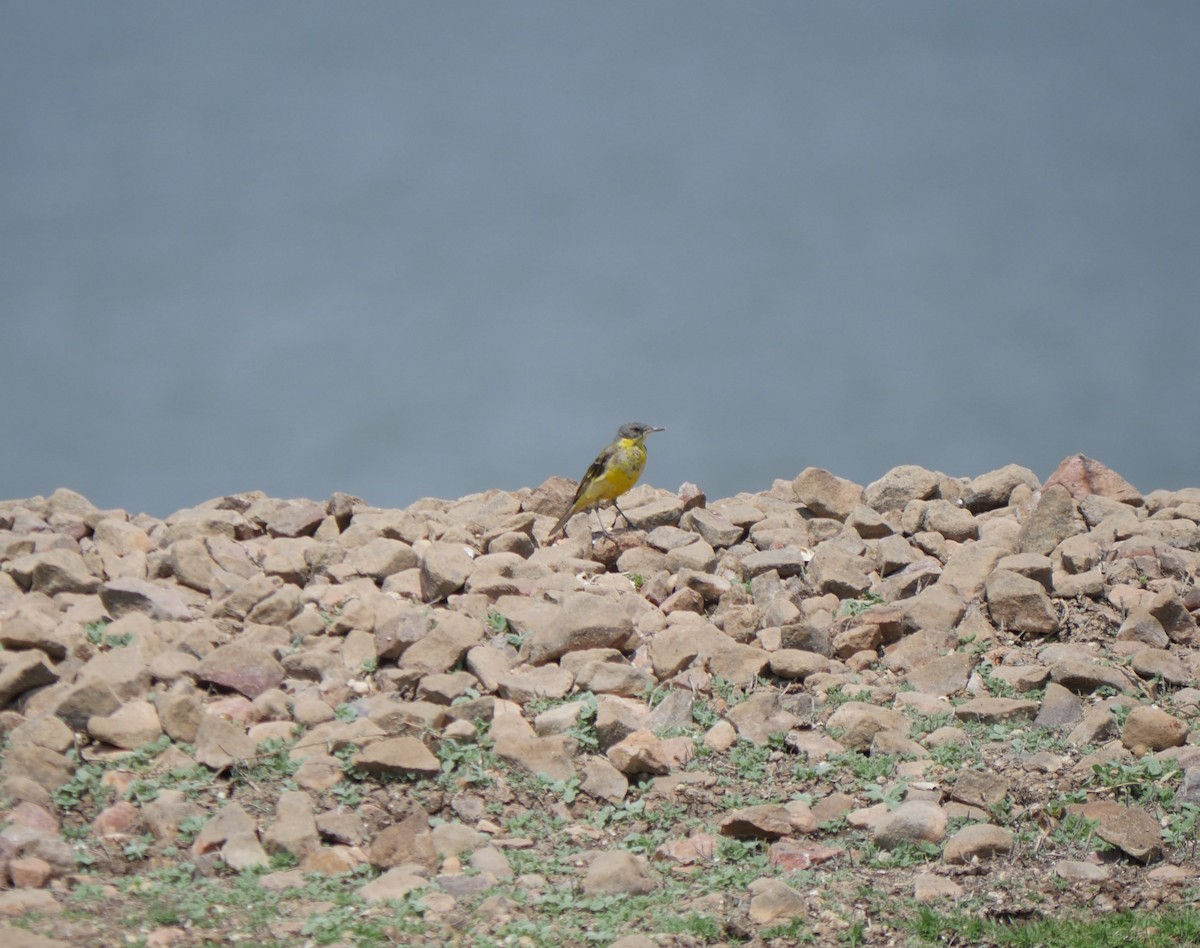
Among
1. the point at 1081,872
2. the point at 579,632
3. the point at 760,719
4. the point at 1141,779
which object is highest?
the point at 579,632

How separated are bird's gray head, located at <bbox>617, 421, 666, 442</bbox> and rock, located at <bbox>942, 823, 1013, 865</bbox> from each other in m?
6.64

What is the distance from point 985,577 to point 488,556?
3379 millimetres

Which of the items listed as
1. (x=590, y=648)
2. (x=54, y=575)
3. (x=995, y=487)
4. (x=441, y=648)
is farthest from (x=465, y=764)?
(x=995, y=487)

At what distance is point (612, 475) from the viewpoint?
11.6 metres

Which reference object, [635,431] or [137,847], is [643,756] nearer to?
[137,847]

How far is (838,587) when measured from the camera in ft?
30.4

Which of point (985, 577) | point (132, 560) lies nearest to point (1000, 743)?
point (985, 577)

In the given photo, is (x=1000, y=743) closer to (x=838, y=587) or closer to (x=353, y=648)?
(x=838, y=587)

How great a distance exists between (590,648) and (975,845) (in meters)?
2.78

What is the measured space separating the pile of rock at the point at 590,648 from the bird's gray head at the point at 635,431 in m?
1.26

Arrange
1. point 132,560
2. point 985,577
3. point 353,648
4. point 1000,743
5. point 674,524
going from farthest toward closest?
point 674,524, point 132,560, point 985,577, point 353,648, point 1000,743

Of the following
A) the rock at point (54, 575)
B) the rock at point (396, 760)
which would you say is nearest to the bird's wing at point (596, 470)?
the rock at point (54, 575)

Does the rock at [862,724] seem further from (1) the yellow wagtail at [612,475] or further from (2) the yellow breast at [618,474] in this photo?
(2) the yellow breast at [618,474]

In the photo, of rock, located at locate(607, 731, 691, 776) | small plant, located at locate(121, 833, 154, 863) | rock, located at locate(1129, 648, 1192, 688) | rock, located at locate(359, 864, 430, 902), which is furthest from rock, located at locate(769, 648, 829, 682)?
small plant, located at locate(121, 833, 154, 863)
